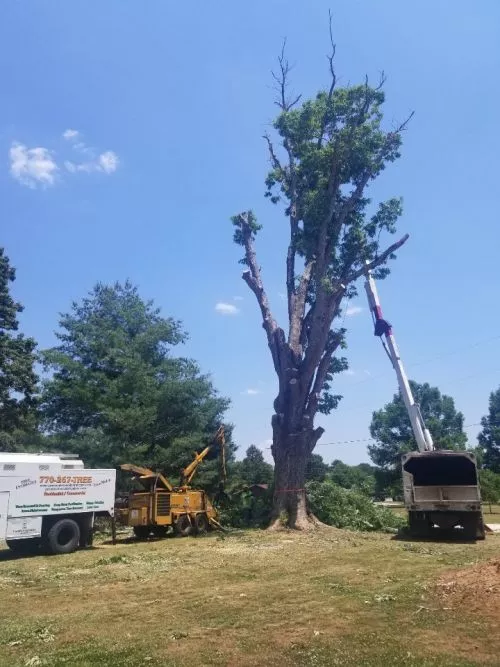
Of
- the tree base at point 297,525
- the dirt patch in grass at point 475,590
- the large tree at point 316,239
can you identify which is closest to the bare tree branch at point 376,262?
the large tree at point 316,239

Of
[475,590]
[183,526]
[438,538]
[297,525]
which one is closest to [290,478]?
[297,525]

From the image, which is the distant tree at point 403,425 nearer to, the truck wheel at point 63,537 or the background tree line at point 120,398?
the background tree line at point 120,398

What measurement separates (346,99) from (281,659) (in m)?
24.4

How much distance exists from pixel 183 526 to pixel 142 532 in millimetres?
1608

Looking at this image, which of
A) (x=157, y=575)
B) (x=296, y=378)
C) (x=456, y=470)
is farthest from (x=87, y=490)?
(x=456, y=470)

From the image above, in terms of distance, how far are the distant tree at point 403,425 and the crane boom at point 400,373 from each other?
29.9 m

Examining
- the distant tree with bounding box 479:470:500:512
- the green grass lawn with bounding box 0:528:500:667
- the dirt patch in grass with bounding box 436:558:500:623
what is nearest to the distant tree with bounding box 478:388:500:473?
the distant tree with bounding box 479:470:500:512

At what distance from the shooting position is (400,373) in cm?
2589

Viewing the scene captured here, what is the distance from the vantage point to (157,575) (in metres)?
12.4

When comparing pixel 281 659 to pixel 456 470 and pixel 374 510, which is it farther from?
pixel 374 510

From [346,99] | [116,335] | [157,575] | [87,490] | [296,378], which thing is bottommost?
[157,575]

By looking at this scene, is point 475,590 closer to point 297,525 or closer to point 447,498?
point 447,498

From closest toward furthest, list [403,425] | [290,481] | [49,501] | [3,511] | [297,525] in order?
[3,511], [49,501], [297,525], [290,481], [403,425]

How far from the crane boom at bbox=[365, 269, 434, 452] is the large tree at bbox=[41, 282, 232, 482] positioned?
10.1 metres
